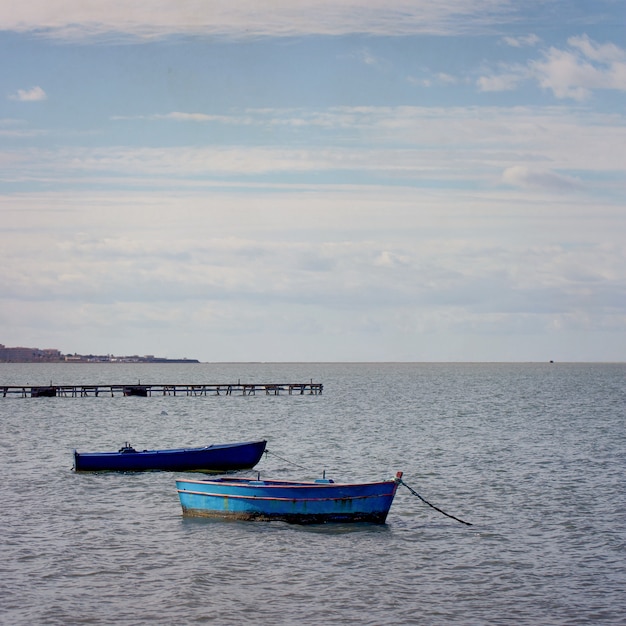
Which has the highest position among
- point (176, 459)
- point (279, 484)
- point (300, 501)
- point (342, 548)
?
point (279, 484)

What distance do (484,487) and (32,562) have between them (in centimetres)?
1979

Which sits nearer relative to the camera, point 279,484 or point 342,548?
point 342,548

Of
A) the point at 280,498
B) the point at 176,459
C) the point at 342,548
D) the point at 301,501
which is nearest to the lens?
the point at 342,548

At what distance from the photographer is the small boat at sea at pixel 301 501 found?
28.7 meters

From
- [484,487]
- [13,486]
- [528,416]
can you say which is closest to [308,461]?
[484,487]

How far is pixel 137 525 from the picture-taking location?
96.8 feet

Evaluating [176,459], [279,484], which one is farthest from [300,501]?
[176,459]

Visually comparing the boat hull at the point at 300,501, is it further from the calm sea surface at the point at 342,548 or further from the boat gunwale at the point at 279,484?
the calm sea surface at the point at 342,548

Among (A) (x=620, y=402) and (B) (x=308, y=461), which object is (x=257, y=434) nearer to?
(B) (x=308, y=461)

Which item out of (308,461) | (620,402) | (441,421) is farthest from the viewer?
(620,402)

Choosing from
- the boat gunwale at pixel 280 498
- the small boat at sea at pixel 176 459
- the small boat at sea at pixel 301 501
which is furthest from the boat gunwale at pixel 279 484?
the small boat at sea at pixel 176 459

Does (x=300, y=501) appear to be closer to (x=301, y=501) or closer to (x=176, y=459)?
(x=301, y=501)

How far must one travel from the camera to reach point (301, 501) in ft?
94.9

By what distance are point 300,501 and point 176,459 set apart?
1390cm
